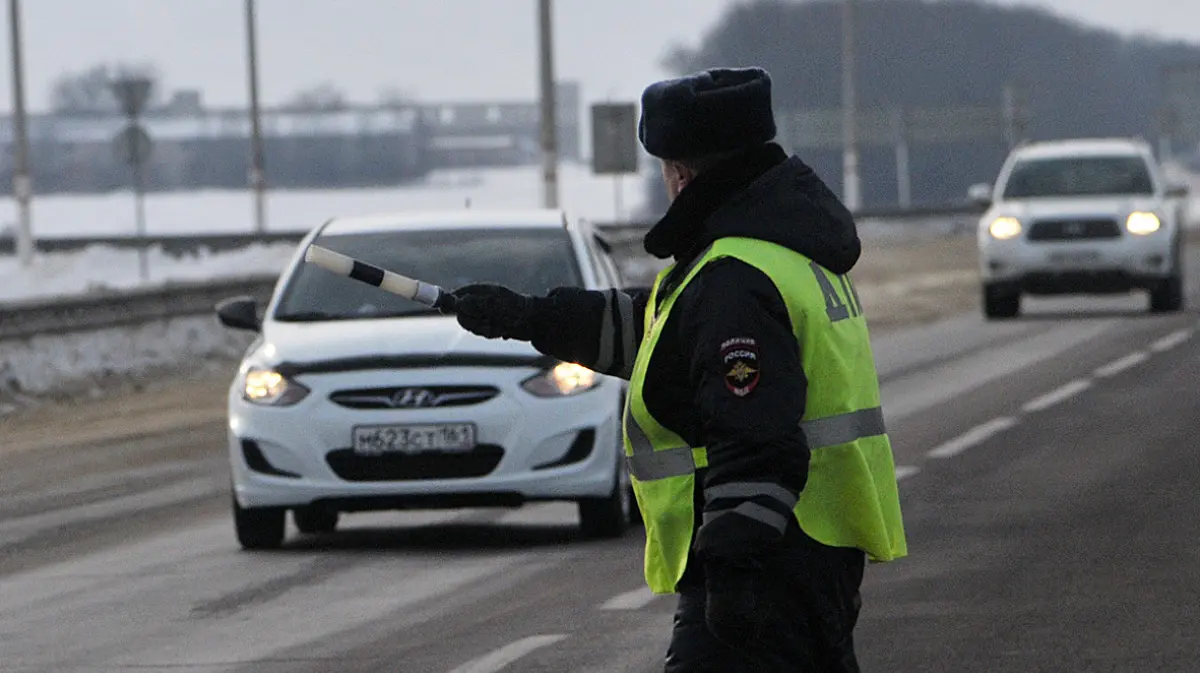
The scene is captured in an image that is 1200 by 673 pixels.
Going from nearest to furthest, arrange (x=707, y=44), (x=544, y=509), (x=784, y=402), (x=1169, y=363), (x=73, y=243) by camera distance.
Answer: (x=784, y=402) < (x=544, y=509) < (x=1169, y=363) < (x=73, y=243) < (x=707, y=44)

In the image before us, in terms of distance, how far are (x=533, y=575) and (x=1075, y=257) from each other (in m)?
19.2

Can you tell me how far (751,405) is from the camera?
4195 millimetres

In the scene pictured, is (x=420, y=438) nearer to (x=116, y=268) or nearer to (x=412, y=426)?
(x=412, y=426)

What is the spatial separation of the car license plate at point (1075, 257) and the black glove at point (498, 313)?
80.5ft

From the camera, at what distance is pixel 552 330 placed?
198 inches

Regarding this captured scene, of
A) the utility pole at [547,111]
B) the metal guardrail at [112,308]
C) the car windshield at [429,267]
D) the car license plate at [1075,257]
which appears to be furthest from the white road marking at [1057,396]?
the utility pole at [547,111]

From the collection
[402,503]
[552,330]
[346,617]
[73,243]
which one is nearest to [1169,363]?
[402,503]

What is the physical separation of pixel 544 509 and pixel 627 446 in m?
8.76

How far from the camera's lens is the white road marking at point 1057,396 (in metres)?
18.7

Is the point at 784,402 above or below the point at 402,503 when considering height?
above

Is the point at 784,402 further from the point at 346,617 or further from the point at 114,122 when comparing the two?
the point at 114,122

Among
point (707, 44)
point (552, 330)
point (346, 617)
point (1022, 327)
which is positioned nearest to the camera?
point (552, 330)

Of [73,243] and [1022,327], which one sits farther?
[73,243]

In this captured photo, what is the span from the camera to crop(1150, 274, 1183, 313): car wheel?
98.1 feet
